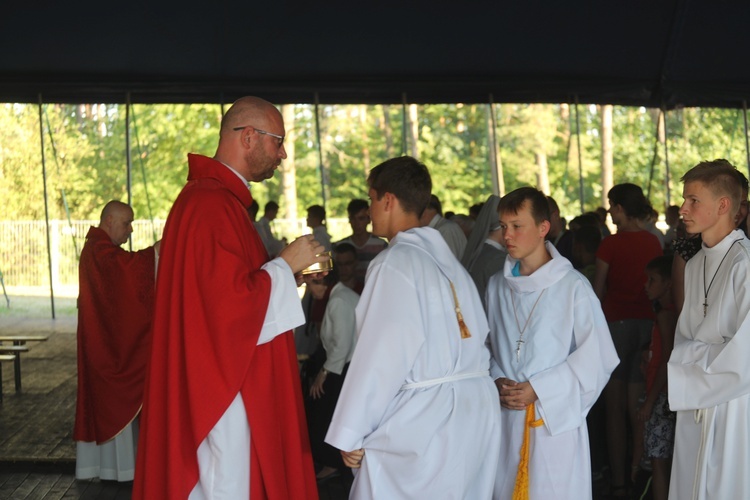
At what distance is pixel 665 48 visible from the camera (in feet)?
34.8

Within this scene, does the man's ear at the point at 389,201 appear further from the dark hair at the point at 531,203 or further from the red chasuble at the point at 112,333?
the red chasuble at the point at 112,333

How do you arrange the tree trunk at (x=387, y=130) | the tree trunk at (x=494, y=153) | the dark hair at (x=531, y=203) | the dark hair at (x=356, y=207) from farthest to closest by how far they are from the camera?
the tree trunk at (x=387, y=130) < the tree trunk at (x=494, y=153) < the dark hair at (x=356, y=207) < the dark hair at (x=531, y=203)

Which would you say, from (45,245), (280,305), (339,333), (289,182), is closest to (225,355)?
(280,305)

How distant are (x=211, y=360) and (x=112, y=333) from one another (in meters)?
2.84

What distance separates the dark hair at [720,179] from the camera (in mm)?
3689

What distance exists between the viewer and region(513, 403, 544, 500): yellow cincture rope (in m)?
3.74

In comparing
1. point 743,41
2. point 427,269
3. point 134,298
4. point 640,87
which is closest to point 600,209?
point 640,87

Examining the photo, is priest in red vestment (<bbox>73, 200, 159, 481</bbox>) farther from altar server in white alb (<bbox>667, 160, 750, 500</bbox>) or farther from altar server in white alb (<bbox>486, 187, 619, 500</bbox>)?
altar server in white alb (<bbox>667, 160, 750, 500</bbox>)

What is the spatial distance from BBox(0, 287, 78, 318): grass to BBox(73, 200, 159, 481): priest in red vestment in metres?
9.07

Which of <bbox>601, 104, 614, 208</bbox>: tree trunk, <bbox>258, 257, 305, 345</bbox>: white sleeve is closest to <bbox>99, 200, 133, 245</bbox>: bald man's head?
<bbox>258, 257, 305, 345</bbox>: white sleeve

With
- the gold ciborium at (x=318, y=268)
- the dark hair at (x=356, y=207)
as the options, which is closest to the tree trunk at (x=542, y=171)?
the dark hair at (x=356, y=207)

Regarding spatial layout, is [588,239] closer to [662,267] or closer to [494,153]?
[662,267]

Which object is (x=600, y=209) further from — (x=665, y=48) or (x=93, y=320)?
(x=93, y=320)

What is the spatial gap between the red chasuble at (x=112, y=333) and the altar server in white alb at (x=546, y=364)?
286 centimetres
